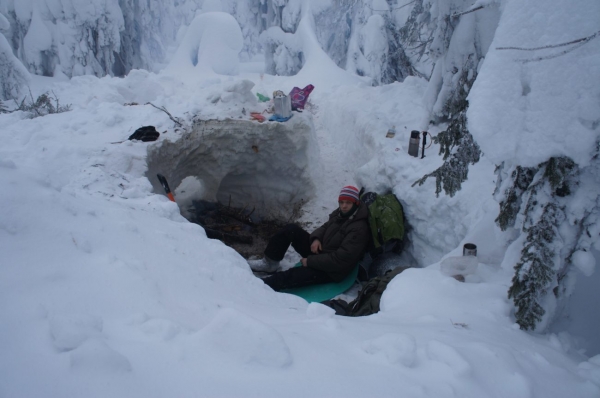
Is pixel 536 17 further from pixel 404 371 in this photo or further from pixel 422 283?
pixel 404 371

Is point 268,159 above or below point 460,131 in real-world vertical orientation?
below

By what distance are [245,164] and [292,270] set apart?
→ 3060 mm

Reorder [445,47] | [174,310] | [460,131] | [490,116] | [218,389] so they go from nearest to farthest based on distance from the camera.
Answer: [218,389]
[174,310]
[490,116]
[460,131]
[445,47]

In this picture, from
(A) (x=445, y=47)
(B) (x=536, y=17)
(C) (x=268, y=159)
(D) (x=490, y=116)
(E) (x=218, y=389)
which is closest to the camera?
(E) (x=218, y=389)

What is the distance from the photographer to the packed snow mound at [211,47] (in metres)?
18.0

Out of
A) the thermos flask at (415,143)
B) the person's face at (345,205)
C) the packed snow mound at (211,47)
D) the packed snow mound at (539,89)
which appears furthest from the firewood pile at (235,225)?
the packed snow mound at (211,47)

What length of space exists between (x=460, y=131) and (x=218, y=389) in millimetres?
2206

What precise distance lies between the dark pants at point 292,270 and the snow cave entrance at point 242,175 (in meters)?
1.26

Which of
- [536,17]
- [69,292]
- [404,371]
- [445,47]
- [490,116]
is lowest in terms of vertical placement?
[404,371]

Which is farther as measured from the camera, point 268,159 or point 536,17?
point 268,159

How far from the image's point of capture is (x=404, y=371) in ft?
4.48

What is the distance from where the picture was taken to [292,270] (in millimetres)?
4004

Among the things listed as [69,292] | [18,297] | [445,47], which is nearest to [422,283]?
[69,292]

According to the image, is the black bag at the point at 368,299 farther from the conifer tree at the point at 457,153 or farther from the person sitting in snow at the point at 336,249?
the conifer tree at the point at 457,153
